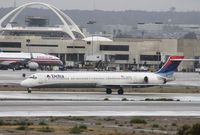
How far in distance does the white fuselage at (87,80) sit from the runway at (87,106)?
4.20 meters

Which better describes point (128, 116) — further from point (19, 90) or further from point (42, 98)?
point (19, 90)

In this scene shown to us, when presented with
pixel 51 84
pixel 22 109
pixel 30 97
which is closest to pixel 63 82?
pixel 51 84

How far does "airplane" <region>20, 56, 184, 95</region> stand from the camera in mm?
90250

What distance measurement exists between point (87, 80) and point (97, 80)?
1339 millimetres

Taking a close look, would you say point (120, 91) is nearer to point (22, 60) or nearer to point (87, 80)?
point (87, 80)

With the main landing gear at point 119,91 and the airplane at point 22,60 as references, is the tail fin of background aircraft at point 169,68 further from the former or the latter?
the airplane at point 22,60

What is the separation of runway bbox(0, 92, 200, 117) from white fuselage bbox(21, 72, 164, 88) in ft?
13.8

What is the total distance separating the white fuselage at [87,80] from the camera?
3551 inches

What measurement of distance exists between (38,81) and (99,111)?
25.1 metres

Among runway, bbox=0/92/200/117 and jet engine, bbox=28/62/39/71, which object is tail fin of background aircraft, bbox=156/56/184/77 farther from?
jet engine, bbox=28/62/39/71

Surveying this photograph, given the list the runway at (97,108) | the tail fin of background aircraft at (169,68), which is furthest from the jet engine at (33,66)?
the runway at (97,108)

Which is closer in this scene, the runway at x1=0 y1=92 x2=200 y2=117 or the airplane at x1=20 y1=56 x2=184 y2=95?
the runway at x1=0 y1=92 x2=200 y2=117

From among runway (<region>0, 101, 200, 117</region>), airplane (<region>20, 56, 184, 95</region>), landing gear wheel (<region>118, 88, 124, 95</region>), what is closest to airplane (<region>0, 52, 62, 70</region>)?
airplane (<region>20, 56, 184, 95</region>)

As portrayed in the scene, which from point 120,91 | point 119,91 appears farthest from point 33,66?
point 120,91
